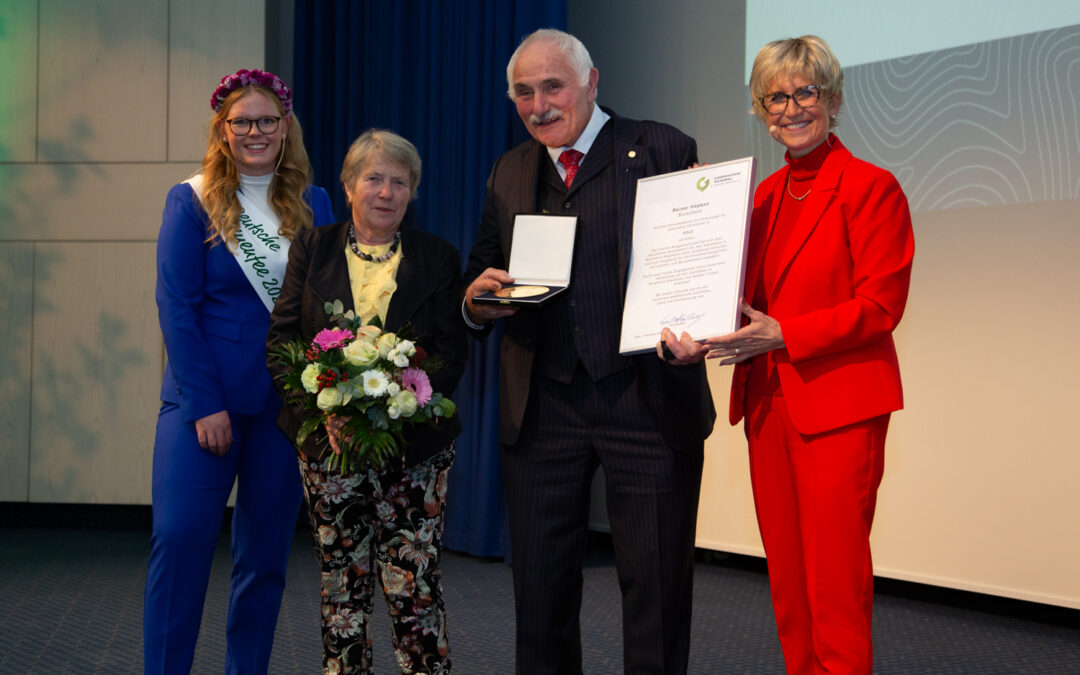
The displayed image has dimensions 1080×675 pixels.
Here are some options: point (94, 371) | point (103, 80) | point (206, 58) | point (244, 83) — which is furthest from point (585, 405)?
point (103, 80)

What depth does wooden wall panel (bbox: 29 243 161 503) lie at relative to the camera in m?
5.10

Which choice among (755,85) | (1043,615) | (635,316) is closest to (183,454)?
(635,316)

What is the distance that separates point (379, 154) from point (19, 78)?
12.9 ft

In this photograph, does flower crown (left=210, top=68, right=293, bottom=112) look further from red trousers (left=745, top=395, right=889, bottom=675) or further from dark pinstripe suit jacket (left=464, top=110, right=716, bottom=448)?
red trousers (left=745, top=395, right=889, bottom=675)

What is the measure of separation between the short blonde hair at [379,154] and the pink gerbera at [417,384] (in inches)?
18.7

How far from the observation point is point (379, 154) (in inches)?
87.0

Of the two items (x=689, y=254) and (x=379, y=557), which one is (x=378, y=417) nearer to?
(x=379, y=557)

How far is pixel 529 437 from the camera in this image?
199 cm

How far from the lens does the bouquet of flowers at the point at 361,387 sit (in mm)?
2000

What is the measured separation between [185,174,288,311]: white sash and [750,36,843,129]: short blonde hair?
1212mm

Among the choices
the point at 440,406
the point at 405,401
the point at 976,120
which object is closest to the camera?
the point at 405,401

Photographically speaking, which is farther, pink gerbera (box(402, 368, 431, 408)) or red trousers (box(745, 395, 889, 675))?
pink gerbera (box(402, 368, 431, 408))

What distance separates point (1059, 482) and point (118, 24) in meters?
4.96

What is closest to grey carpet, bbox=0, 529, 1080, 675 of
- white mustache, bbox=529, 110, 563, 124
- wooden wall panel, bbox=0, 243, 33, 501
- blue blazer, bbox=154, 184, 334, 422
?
wooden wall panel, bbox=0, 243, 33, 501
